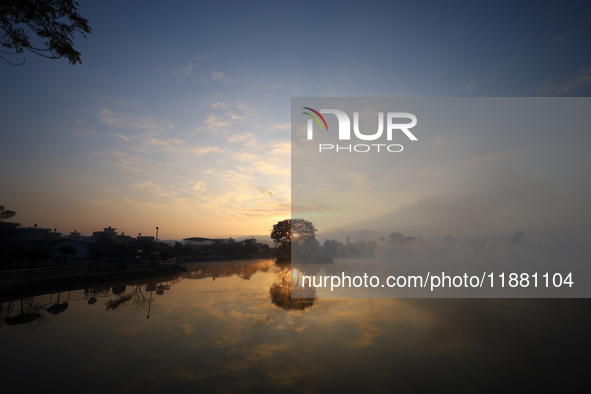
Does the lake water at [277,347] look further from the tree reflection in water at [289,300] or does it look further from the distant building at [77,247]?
the distant building at [77,247]

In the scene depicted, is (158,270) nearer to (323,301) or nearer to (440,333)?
(323,301)

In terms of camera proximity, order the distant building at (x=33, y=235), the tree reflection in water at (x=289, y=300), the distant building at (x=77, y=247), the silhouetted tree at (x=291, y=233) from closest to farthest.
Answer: the tree reflection in water at (x=289, y=300)
the distant building at (x=77, y=247)
the distant building at (x=33, y=235)
the silhouetted tree at (x=291, y=233)

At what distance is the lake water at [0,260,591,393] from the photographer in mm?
7426

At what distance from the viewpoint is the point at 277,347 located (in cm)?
996

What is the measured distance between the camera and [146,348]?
367 inches

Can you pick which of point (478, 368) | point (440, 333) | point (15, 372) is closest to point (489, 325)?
point (440, 333)

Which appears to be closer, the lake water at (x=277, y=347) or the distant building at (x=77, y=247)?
the lake water at (x=277, y=347)

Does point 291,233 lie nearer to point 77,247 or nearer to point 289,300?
point 77,247

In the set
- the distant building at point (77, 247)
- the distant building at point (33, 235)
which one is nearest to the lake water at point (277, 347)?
the distant building at point (77, 247)

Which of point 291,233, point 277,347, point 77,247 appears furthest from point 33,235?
point 277,347

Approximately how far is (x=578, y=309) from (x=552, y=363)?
1534cm

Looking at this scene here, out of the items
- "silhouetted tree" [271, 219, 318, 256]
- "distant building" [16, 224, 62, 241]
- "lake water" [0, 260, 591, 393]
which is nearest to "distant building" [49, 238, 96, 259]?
"distant building" [16, 224, 62, 241]

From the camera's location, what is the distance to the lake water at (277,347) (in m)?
7.43

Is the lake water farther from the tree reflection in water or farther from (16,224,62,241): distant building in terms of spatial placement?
(16,224,62,241): distant building
